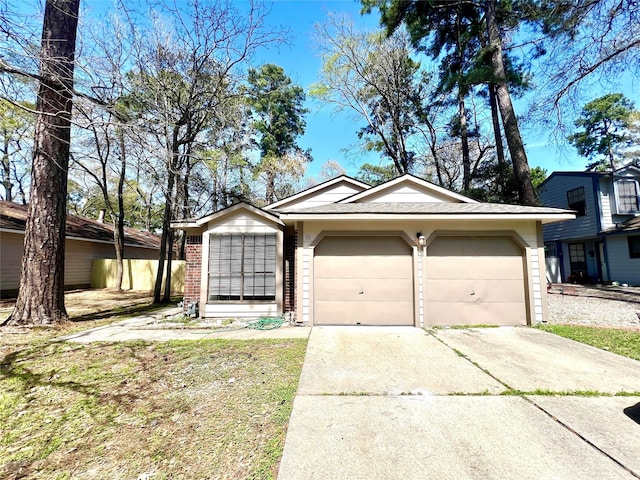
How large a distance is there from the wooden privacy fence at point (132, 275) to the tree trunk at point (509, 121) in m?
16.2

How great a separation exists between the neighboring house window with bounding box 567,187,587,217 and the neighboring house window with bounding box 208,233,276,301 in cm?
1661

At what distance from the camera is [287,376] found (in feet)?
11.5

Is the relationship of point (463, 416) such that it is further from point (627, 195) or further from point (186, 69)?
point (627, 195)

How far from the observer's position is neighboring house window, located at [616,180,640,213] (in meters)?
13.3

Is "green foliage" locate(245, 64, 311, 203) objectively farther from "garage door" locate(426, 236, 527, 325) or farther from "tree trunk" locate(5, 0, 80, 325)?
"garage door" locate(426, 236, 527, 325)

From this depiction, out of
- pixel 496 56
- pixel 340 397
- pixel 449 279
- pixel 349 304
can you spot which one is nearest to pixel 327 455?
pixel 340 397

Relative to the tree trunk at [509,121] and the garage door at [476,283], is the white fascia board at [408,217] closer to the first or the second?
the garage door at [476,283]

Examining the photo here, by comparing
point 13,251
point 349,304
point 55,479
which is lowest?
point 55,479

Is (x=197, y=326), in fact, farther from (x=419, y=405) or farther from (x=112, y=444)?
(x=419, y=405)

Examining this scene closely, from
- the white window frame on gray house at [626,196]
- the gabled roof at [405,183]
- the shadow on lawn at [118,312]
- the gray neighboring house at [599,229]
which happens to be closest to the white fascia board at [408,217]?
the gabled roof at [405,183]

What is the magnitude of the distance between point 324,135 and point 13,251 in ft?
53.1

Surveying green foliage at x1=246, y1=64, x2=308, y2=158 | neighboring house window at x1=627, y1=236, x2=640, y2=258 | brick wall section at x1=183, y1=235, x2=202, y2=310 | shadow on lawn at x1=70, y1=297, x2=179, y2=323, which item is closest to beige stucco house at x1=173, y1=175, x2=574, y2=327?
brick wall section at x1=183, y1=235, x2=202, y2=310

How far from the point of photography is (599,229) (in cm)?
1330

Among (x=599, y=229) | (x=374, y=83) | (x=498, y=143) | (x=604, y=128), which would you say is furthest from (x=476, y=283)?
(x=604, y=128)
